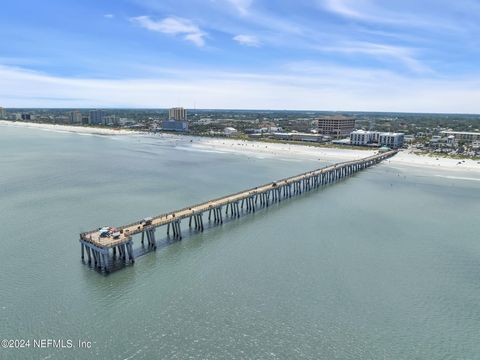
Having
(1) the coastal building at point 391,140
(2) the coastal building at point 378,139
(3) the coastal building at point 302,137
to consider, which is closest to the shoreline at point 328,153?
(1) the coastal building at point 391,140

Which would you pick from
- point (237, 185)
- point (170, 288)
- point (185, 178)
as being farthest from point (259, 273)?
point (185, 178)

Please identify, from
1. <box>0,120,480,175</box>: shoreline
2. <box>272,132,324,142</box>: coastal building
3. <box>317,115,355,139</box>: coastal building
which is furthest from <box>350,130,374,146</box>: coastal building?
<box>317,115,355,139</box>: coastal building

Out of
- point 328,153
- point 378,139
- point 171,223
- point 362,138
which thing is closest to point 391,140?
point 378,139

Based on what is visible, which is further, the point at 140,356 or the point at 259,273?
the point at 259,273

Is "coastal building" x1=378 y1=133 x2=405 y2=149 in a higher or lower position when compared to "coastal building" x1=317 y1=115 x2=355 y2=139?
lower

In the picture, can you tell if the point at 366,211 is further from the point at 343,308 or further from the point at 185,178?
the point at 185,178

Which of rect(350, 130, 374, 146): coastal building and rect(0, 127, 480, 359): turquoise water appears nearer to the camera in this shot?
rect(0, 127, 480, 359): turquoise water

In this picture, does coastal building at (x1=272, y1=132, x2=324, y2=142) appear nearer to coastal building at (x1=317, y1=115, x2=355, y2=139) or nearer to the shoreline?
the shoreline

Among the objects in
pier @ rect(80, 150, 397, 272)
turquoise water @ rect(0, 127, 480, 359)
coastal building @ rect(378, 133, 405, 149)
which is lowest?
turquoise water @ rect(0, 127, 480, 359)
